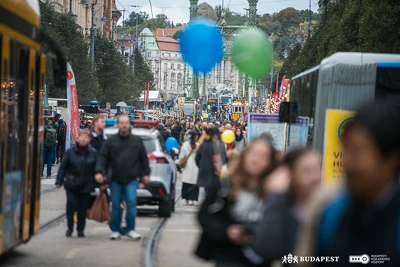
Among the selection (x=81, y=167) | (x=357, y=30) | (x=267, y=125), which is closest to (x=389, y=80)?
(x=81, y=167)

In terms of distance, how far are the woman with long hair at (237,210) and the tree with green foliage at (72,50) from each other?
51.8m

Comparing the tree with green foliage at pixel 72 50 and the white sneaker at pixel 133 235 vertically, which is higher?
the tree with green foliage at pixel 72 50

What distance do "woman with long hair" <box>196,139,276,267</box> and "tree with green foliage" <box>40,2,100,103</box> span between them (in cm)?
5178

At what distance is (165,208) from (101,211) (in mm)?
4761

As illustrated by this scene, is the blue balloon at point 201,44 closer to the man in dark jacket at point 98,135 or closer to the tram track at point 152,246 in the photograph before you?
the man in dark jacket at point 98,135

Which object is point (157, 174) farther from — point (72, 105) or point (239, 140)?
point (239, 140)

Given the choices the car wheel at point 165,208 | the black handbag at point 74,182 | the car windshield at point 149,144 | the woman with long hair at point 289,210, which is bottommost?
the car wheel at point 165,208

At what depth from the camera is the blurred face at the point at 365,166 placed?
10.3 feet

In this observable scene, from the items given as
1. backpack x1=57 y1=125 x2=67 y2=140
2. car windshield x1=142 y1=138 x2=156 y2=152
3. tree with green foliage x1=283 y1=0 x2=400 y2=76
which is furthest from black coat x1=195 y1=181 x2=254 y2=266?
backpack x1=57 y1=125 x2=67 y2=140

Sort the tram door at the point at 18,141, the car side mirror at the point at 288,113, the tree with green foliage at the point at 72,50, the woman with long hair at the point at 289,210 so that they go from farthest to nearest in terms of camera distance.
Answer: the tree with green foliage at the point at 72,50 → the car side mirror at the point at 288,113 → the tram door at the point at 18,141 → the woman with long hair at the point at 289,210

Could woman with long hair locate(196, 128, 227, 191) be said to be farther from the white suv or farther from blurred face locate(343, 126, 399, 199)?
blurred face locate(343, 126, 399, 199)

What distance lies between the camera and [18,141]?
9.67m

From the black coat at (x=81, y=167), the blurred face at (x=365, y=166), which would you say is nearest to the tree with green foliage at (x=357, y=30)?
the black coat at (x=81, y=167)

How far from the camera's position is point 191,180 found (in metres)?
21.7
